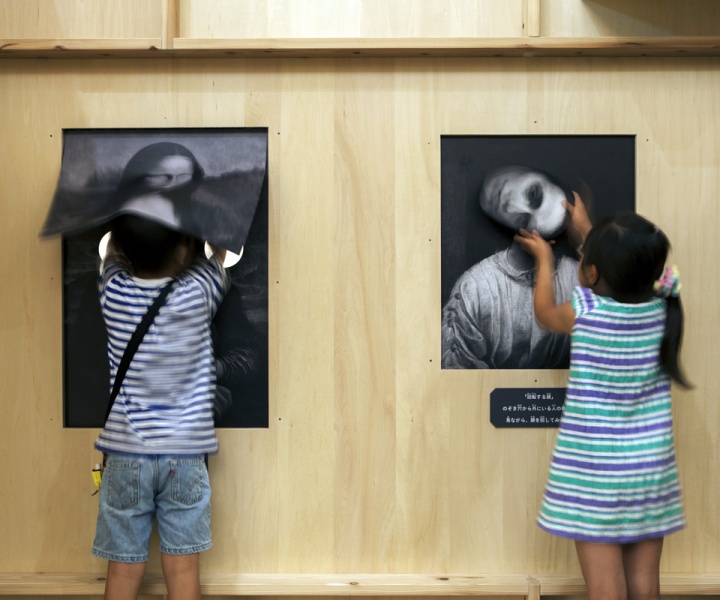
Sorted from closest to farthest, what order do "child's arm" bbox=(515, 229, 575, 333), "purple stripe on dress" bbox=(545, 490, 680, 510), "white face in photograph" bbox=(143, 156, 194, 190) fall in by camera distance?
"purple stripe on dress" bbox=(545, 490, 680, 510) < "child's arm" bbox=(515, 229, 575, 333) < "white face in photograph" bbox=(143, 156, 194, 190)

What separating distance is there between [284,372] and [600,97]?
4.34ft

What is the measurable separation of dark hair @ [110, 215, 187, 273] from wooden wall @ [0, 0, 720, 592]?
341 mm

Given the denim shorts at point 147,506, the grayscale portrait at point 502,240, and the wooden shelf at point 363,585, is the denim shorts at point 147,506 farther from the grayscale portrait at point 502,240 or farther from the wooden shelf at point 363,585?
the grayscale portrait at point 502,240

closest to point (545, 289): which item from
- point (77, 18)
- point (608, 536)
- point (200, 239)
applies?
point (608, 536)

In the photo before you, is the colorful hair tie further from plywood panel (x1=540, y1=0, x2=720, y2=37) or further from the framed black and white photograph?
the framed black and white photograph

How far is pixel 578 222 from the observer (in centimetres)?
239

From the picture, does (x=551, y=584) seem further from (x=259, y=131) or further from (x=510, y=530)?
(x=259, y=131)

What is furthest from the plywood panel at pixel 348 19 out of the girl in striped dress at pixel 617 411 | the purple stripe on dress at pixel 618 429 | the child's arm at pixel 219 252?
the purple stripe on dress at pixel 618 429

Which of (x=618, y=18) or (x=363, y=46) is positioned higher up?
(x=618, y=18)

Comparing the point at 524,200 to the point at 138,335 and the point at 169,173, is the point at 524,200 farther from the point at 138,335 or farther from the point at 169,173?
the point at 138,335

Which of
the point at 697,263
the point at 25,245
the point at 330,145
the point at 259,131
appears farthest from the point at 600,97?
the point at 25,245

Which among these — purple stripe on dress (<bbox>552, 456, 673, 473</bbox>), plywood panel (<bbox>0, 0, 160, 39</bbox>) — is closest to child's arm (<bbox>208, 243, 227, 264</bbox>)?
plywood panel (<bbox>0, 0, 160, 39</bbox>)

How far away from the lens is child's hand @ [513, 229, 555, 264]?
2.35 meters

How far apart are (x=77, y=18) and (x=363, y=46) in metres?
0.92
